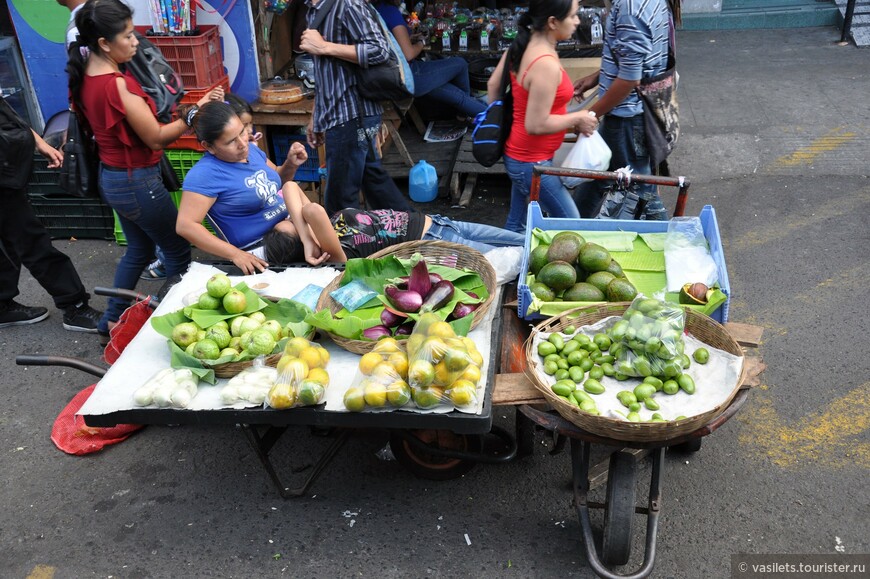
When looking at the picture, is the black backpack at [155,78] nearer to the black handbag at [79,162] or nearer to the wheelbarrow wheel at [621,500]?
the black handbag at [79,162]

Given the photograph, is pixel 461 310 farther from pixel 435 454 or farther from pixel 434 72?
pixel 434 72

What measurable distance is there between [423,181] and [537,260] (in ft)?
9.57

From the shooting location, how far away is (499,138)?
4293 millimetres

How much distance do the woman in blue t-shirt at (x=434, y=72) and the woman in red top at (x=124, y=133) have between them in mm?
2492

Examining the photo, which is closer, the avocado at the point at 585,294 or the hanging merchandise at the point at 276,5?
the avocado at the point at 585,294

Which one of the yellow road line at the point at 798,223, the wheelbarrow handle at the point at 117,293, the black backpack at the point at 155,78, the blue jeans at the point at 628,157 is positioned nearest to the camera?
the wheelbarrow handle at the point at 117,293

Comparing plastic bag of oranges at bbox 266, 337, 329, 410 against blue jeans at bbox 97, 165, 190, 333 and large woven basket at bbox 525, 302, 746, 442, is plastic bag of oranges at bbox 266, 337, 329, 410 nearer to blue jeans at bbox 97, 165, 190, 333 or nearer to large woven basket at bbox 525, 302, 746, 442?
large woven basket at bbox 525, 302, 746, 442

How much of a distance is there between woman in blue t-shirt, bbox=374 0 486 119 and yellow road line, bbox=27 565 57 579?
15.8ft

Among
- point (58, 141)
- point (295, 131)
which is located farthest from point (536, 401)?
point (58, 141)

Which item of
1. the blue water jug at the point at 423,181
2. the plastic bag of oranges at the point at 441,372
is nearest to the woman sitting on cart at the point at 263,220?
the plastic bag of oranges at the point at 441,372

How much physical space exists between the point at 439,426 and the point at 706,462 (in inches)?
61.0

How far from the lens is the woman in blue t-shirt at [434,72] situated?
6.48 m

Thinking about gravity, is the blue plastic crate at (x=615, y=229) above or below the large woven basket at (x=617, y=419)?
above

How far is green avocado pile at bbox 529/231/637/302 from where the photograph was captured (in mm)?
3133
